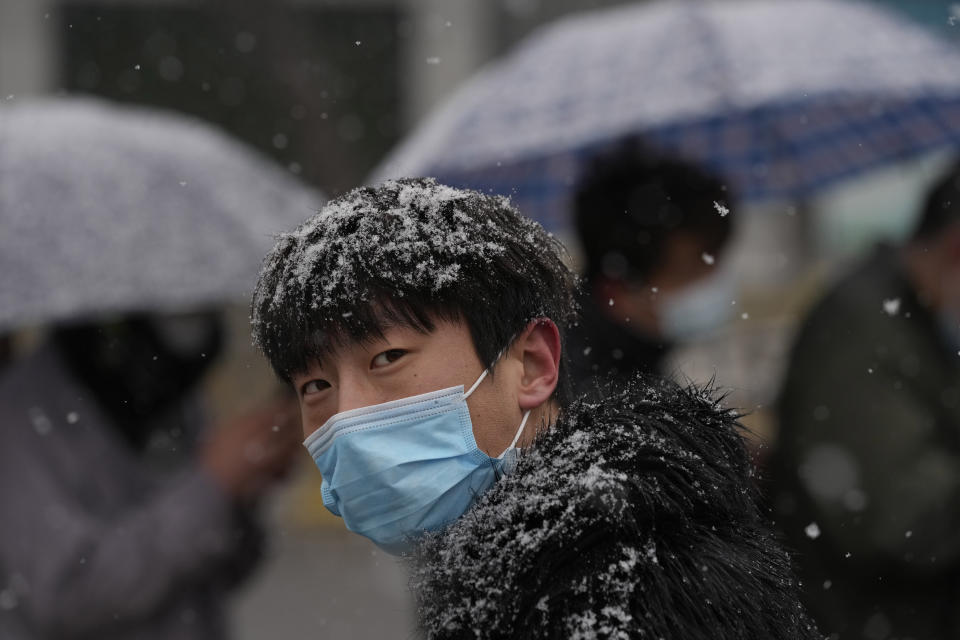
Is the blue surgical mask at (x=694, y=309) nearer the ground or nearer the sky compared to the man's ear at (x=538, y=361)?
nearer the ground

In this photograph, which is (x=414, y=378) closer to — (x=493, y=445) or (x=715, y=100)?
(x=493, y=445)

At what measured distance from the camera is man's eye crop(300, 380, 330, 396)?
1.31 meters

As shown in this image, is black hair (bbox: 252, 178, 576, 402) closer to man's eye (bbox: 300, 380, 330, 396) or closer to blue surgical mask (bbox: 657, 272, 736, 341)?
man's eye (bbox: 300, 380, 330, 396)

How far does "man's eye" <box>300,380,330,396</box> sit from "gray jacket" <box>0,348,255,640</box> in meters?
1.71

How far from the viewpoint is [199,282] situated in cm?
324

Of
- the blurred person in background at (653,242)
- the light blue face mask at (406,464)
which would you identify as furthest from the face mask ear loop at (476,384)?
the blurred person in background at (653,242)

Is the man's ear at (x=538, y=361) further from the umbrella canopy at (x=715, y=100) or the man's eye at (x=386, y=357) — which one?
the umbrella canopy at (x=715, y=100)

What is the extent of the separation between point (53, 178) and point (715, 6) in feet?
7.27

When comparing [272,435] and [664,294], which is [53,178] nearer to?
[272,435]

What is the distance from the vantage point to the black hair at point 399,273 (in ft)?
4.03

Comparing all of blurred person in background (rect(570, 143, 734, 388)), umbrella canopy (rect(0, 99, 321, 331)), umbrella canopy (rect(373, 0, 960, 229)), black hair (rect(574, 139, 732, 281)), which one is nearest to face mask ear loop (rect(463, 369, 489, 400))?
blurred person in background (rect(570, 143, 734, 388))

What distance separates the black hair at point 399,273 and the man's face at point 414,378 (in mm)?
14

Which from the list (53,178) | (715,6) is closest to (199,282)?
(53,178)

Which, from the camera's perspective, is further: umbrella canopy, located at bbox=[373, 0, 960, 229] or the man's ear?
umbrella canopy, located at bbox=[373, 0, 960, 229]
